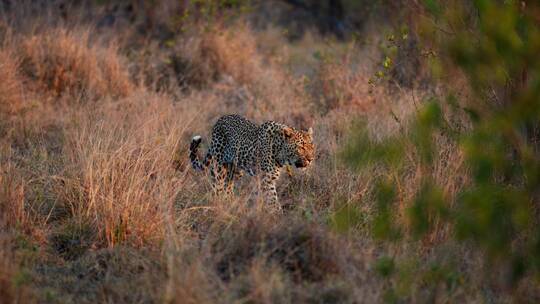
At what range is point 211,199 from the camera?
22.5ft

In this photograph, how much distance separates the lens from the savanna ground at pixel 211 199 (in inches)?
214

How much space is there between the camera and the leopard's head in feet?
27.3

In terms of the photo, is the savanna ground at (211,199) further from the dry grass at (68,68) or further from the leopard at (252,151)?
the leopard at (252,151)

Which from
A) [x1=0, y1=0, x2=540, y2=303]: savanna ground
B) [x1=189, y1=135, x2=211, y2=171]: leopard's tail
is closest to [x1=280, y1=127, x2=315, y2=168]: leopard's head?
[x1=0, y1=0, x2=540, y2=303]: savanna ground

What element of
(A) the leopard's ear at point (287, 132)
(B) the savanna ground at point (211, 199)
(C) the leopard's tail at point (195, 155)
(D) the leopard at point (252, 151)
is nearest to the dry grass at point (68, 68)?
(B) the savanna ground at point (211, 199)

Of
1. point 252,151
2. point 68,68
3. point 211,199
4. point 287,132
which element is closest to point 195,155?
point 252,151

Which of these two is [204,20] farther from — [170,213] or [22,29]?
[170,213]

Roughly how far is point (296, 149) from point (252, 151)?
591 mm

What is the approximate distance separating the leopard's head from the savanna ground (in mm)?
132

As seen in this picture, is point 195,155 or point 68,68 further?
point 68,68

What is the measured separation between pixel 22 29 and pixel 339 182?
7535 mm

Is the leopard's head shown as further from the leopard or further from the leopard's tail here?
the leopard's tail

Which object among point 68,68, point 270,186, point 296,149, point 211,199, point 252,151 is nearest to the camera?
point 211,199

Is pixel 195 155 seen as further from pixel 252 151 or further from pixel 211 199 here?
pixel 211 199
